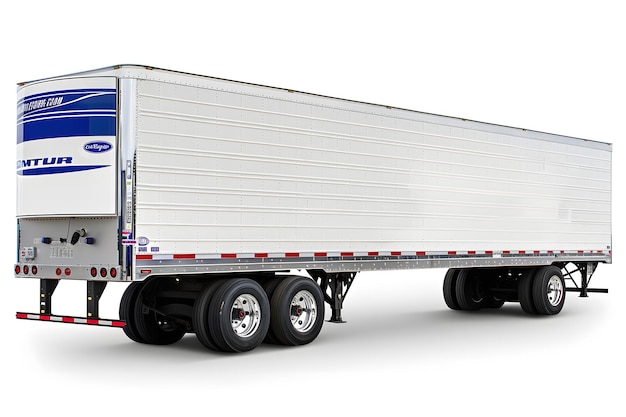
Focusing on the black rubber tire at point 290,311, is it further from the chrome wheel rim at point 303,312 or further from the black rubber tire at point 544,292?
the black rubber tire at point 544,292

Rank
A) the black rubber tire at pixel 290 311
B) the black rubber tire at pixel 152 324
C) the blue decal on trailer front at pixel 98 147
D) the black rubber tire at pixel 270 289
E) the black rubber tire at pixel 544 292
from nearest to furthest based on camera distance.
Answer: the blue decal on trailer front at pixel 98 147 → the black rubber tire at pixel 290 311 → the black rubber tire at pixel 270 289 → the black rubber tire at pixel 152 324 → the black rubber tire at pixel 544 292

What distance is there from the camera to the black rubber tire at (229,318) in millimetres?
13062

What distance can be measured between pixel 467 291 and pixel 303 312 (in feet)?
24.4

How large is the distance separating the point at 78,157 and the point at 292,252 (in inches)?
151

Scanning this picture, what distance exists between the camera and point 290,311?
1405cm

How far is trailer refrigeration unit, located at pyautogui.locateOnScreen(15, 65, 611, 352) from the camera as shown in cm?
1242

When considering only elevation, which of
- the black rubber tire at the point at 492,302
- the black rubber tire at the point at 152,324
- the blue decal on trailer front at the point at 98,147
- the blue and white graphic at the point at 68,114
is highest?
the blue and white graphic at the point at 68,114

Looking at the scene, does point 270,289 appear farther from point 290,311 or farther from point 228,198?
point 228,198

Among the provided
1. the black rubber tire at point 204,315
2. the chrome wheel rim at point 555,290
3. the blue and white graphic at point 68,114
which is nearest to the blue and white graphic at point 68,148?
the blue and white graphic at point 68,114

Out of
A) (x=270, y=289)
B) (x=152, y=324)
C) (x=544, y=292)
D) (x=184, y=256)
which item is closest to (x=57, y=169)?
(x=184, y=256)

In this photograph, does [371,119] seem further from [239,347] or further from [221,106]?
[239,347]

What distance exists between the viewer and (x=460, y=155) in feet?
58.1

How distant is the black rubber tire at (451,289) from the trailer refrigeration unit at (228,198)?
2831 mm

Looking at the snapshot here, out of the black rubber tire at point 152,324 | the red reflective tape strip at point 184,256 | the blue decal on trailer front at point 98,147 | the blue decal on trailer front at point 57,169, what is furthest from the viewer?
the black rubber tire at point 152,324
